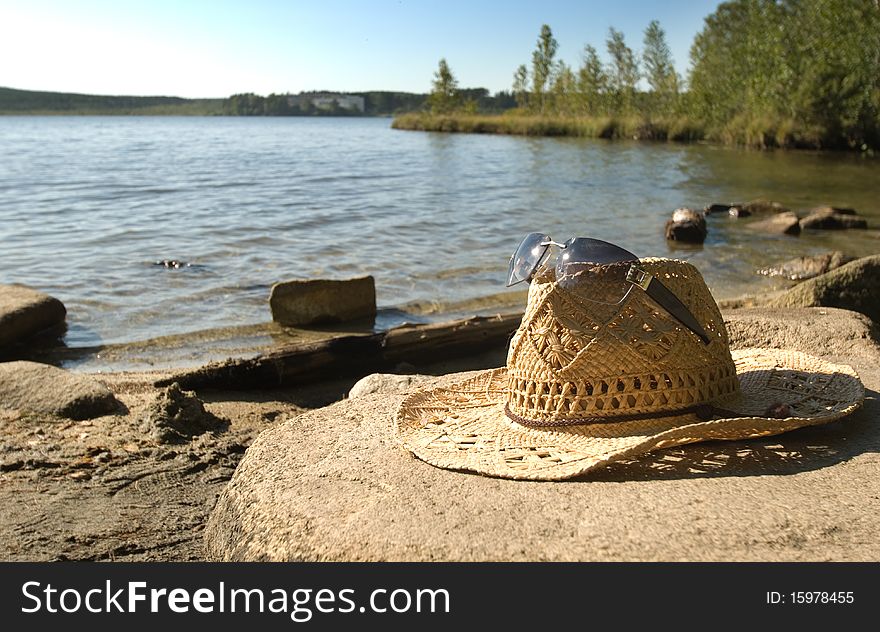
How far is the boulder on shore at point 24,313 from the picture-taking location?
7914 millimetres

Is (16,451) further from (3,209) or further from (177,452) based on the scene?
(3,209)

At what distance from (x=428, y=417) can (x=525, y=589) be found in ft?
4.66

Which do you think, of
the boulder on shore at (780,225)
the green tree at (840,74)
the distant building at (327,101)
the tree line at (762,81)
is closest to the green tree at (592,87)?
the tree line at (762,81)

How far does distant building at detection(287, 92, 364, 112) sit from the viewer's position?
7028 inches

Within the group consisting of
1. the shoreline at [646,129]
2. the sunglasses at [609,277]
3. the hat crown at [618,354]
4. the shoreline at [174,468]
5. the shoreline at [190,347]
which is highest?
the shoreline at [646,129]

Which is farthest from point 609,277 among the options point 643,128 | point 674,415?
Result: point 643,128

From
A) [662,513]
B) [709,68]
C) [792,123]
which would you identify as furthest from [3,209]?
[709,68]

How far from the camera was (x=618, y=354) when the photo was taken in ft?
10.1

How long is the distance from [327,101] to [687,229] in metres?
173

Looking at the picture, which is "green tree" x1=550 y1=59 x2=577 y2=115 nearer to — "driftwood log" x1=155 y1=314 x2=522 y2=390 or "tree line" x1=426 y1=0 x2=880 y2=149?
"tree line" x1=426 y1=0 x2=880 y2=149

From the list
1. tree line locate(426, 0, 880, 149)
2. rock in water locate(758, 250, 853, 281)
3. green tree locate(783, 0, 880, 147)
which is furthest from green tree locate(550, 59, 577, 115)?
rock in water locate(758, 250, 853, 281)

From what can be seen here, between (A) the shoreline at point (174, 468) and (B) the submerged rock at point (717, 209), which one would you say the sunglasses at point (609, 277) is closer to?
(A) the shoreline at point (174, 468)

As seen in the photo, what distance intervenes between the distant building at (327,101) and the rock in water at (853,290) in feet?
585

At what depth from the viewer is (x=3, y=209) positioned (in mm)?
18000
